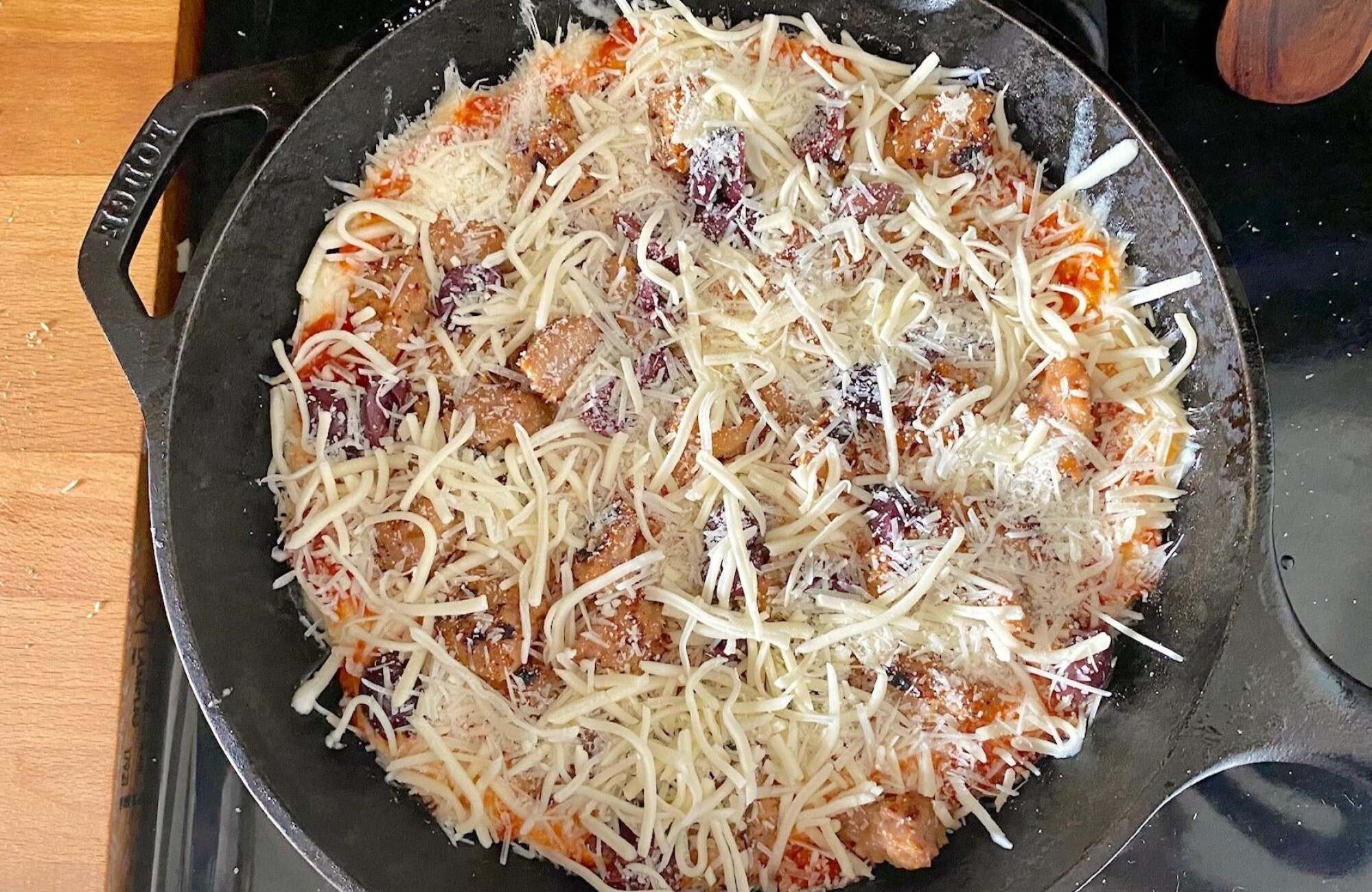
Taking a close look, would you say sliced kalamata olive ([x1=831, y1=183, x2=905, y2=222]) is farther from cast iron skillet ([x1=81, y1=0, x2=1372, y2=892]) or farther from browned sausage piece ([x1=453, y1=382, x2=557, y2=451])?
browned sausage piece ([x1=453, y1=382, x2=557, y2=451])

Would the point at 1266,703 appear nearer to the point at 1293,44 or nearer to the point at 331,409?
the point at 1293,44

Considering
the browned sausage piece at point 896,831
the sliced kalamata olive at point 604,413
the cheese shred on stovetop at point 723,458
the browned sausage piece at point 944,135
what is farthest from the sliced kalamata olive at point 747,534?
the browned sausage piece at point 944,135

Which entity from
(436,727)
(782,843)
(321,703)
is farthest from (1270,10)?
(321,703)

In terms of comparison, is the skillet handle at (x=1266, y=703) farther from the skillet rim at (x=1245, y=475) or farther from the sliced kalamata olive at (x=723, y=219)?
the sliced kalamata olive at (x=723, y=219)

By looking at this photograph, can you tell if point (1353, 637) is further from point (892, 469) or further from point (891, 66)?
point (891, 66)

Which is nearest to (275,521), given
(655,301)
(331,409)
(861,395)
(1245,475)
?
(331,409)

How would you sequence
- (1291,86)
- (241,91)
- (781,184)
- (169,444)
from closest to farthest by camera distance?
(169,444) < (241,91) < (781,184) < (1291,86)
